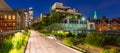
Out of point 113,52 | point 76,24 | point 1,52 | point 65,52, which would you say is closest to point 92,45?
point 65,52

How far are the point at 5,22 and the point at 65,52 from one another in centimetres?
4116

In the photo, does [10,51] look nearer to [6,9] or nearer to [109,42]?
[109,42]

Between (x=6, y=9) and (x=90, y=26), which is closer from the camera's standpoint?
(x=6, y=9)

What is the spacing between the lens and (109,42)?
23.7 meters

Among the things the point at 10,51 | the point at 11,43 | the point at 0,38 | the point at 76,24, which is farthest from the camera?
the point at 76,24

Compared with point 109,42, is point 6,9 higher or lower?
higher

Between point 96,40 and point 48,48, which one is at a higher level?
point 96,40

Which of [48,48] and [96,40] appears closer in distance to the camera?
[48,48]

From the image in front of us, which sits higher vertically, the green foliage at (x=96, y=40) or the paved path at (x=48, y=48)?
the green foliage at (x=96, y=40)

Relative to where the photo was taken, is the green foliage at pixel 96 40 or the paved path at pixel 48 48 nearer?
the paved path at pixel 48 48

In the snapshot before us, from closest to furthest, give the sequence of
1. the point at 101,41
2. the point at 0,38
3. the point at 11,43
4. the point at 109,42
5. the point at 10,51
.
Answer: the point at 0,38, the point at 10,51, the point at 11,43, the point at 101,41, the point at 109,42

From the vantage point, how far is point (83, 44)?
24641 mm

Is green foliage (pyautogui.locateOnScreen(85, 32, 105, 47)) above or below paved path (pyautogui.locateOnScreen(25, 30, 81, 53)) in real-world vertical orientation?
above

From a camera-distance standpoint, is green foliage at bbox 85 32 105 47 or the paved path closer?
the paved path
